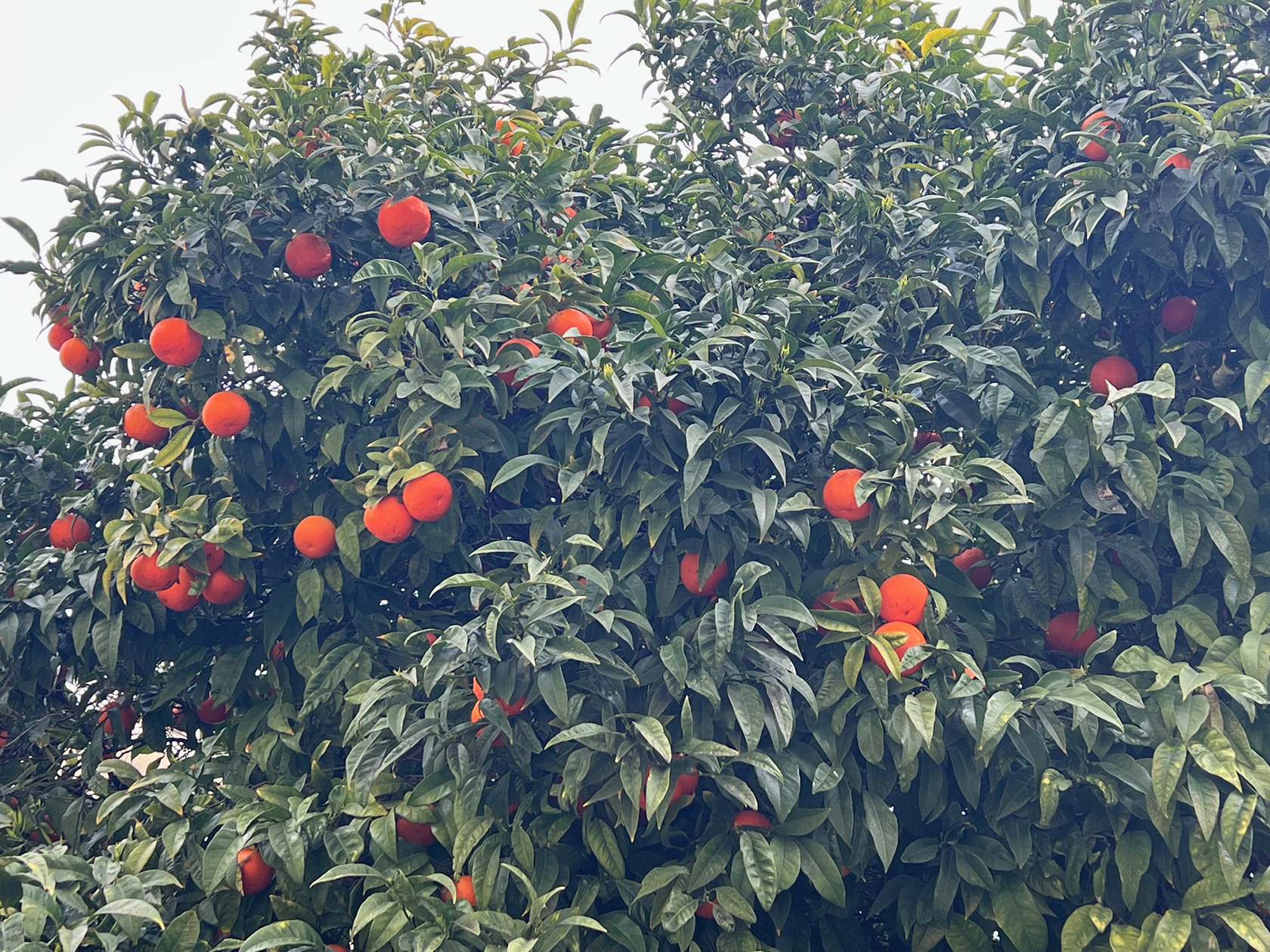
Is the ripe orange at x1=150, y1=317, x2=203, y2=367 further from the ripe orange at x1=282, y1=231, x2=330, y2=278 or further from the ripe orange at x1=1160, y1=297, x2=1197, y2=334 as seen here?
the ripe orange at x1=1160, y1=297, x2=1197, y2=334

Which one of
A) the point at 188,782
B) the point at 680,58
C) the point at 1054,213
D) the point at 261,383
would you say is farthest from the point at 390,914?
the point at 680,58

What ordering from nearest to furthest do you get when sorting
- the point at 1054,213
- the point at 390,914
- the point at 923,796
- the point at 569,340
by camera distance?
the point at 390,914
the point at 923,796
the point at 569,340
the point at 1054,213

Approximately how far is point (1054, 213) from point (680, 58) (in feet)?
4.21

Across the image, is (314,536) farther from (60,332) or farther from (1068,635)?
(1068,635)

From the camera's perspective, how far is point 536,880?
6.75 feet

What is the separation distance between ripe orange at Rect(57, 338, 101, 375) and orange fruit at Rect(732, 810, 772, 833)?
208 cm

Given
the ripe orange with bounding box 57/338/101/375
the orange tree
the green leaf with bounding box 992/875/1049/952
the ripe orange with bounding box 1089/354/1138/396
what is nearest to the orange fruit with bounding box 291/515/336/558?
the orange tree

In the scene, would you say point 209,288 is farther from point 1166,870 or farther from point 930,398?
point 1166,870

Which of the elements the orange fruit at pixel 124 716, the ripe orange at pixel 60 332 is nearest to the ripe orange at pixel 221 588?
the orange fruit at pixel 124 716

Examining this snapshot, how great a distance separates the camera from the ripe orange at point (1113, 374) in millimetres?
2545

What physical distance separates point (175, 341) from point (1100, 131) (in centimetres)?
221

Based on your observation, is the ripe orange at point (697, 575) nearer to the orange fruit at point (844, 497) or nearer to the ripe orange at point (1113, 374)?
the orange fruit at point (844, 497)

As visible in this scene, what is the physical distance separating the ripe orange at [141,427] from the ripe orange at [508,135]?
1134mm

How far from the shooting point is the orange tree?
6.53 feet
